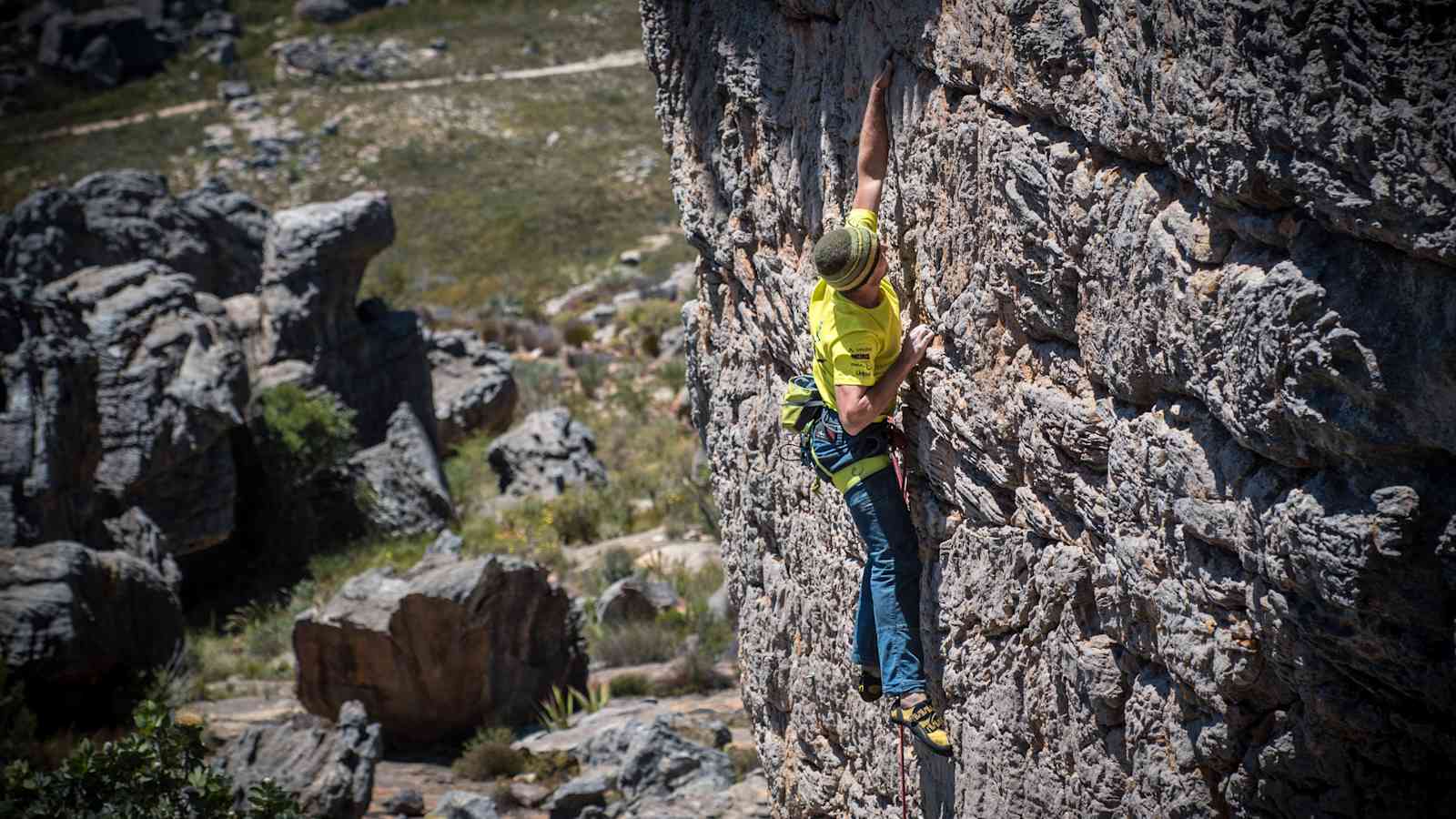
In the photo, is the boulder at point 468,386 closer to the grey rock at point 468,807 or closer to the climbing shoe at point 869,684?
the grey rock at point 468,807

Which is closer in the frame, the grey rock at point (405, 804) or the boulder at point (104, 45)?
the grey rock at point (405, 804)

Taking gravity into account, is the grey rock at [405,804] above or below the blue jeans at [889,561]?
below

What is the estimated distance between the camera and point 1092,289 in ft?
8.00

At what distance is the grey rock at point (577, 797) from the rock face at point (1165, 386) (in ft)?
10.6

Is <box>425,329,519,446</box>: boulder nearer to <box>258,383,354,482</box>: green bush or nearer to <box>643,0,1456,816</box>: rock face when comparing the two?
<box>258,383,354,482</box>: green bush

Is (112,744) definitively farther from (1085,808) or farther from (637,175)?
(637,175)

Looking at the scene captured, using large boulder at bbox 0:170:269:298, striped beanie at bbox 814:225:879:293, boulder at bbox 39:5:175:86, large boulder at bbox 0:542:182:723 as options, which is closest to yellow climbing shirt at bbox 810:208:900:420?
striped beanie at bbox 814:225:879:293

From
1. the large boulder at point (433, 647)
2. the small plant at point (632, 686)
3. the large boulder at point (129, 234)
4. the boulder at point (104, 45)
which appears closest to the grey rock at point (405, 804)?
the large boulder at point (433, 647)

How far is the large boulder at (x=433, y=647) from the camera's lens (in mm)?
8320

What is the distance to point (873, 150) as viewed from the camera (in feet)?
11.0

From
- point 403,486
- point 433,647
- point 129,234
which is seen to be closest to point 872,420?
point 433,647

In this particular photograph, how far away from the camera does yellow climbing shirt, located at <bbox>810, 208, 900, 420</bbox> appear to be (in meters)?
3.31

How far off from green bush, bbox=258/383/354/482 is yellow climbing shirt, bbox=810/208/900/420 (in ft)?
37.8

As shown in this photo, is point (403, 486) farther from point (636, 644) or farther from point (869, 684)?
point (869, 684)
